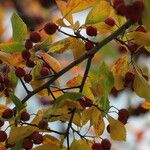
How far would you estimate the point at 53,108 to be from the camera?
127 centimetres

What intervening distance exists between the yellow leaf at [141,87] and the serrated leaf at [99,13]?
0.19 metres

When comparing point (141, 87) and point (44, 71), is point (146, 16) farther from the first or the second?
point (44, 71)

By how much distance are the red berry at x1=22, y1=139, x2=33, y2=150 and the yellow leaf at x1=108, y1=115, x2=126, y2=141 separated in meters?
0.23

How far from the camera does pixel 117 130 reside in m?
1.49

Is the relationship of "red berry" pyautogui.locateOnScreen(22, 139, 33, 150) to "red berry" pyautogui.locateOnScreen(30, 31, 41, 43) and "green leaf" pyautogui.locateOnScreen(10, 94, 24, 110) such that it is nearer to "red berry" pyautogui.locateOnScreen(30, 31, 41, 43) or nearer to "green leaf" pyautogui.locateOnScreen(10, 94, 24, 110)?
"green leaf" pyautogui.locateOnScreen(10, 94, 24, 110)

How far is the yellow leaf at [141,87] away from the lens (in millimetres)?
1399

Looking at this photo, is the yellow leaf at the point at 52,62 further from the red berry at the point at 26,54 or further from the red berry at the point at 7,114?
the red berry at the point at 7,114

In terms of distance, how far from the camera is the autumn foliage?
4.47 feet

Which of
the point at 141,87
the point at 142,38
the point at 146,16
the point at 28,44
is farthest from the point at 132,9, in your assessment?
the point at 28,44

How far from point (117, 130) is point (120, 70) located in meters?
0.18

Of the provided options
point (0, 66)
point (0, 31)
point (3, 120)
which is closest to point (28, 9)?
point (0, 31)

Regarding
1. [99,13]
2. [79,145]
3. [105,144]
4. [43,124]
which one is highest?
[99,13]

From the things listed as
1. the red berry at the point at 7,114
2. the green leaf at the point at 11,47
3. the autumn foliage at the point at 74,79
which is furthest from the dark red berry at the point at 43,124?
the green leaf at the point at 11,47

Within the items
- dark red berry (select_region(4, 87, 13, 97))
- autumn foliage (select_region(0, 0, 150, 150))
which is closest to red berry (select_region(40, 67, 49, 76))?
autumn foliage (select_region(0, 0, 150, 150))
